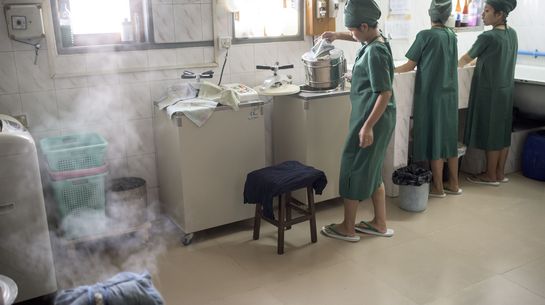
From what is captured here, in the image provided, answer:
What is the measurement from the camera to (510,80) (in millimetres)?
4012

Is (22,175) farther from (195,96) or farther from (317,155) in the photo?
(317,155)

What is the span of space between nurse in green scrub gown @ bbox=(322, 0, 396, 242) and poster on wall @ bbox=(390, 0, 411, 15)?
1417 mm

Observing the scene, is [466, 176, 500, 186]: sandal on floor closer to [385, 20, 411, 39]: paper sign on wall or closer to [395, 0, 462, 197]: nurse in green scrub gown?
[395, 0, 462, 197]: nurse in green scrub gown

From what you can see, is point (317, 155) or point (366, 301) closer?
point (366, 301)

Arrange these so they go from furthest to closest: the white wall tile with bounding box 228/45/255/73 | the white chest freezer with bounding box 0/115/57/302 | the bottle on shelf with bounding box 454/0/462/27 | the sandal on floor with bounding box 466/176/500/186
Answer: the bottle on shelf with bounding box 454/0/462/27 → the sandal on floor with bounding box 466/176/500/186 → the white wall tile with bounding box 228/45/255/73 → the white chest freezer with bounding box 0/115/57/302

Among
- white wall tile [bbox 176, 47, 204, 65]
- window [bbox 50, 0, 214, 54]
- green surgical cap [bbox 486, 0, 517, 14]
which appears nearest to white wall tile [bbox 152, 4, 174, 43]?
window [bbox 50, 0, 214, 54]

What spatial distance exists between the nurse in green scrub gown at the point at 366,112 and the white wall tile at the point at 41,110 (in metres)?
1.76

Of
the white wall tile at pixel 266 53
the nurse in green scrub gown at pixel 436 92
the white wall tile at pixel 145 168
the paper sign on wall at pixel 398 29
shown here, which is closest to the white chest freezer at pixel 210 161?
the white wall tile at pixel 145 168

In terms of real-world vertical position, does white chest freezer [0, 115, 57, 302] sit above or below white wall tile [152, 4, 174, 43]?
below

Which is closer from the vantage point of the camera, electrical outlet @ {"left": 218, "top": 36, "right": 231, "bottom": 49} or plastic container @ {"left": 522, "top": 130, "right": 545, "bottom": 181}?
electrical outlet @ {"left": 218, "top": 36, "right": 231, "bottom": 49}

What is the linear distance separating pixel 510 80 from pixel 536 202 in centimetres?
96

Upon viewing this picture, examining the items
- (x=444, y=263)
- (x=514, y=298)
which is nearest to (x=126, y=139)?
(x=444, y=263)

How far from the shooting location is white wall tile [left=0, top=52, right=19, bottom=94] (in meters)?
2.88

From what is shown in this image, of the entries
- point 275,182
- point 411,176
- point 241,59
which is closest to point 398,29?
point 411,176
